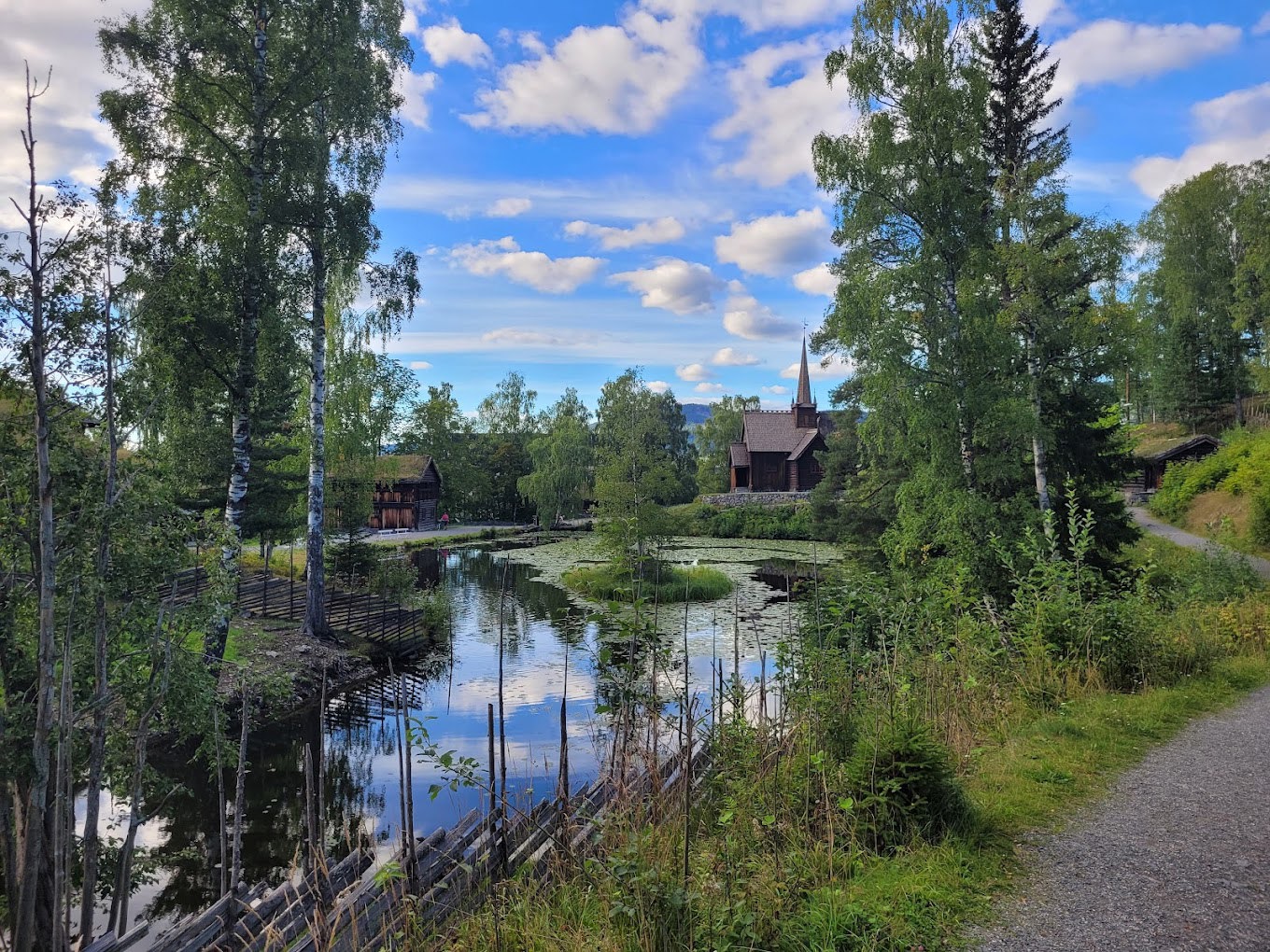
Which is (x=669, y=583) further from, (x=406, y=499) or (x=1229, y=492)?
(x=406, y=499)

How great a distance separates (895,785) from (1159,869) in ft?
4.66

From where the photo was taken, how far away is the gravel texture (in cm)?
332

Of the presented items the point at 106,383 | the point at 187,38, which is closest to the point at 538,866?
the point at 106,383

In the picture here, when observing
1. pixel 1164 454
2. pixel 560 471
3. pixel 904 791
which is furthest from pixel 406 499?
pixel 904 791

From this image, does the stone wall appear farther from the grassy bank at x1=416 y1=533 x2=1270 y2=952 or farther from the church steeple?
the grassy bank at x1=416 y1=533 x2=1270 y2=952

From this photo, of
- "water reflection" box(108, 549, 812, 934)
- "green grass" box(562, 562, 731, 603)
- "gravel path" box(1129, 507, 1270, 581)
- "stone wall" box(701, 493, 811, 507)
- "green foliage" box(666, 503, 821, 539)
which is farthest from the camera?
"stone wall" box(701, 493, 811, 507)

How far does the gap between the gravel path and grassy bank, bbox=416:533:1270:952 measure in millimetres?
8603

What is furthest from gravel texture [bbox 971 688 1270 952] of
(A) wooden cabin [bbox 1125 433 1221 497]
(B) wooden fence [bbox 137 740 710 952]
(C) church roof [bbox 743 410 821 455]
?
(C) church roof [bbox 743 410 821 455]

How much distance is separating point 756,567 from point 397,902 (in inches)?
1023

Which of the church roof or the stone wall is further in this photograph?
the church roof

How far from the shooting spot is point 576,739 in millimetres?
10117

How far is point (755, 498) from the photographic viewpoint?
45.7 metres

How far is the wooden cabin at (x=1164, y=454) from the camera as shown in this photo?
2962cm

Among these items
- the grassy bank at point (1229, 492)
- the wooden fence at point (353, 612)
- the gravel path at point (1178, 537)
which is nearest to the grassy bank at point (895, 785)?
the gravel path at point (1178, 537)
